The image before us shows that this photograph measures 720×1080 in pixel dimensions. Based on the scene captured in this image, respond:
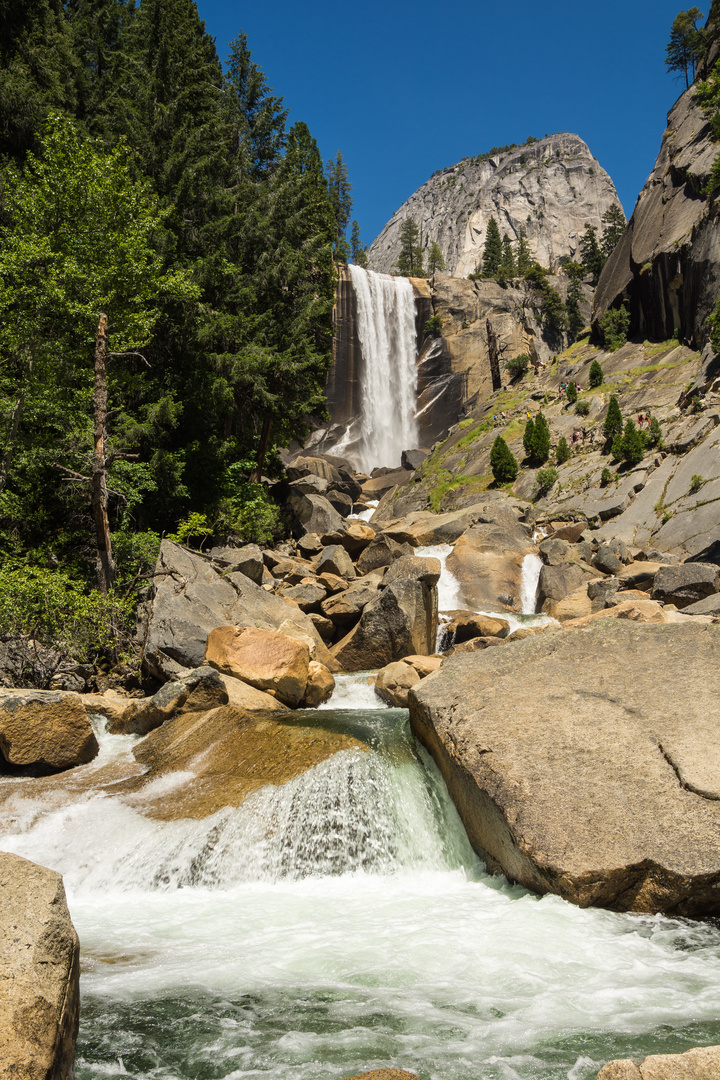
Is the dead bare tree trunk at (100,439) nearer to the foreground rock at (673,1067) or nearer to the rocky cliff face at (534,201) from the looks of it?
the foreground rock at (673,1067)

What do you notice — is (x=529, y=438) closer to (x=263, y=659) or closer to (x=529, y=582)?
(x=529, y=582)

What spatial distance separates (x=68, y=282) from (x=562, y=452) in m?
29.4

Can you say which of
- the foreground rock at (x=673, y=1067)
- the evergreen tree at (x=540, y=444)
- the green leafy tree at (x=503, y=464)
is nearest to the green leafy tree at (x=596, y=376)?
the evergreen tree at (x=540, y=444)

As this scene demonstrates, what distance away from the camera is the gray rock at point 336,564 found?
23047 millimetres

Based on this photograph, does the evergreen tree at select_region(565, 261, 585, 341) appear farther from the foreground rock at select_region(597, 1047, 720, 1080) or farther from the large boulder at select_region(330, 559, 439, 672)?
the foreground rock at select_region(597, 1047, 720, 1080)

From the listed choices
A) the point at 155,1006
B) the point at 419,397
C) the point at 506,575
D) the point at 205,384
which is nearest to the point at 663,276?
the point at 419,397

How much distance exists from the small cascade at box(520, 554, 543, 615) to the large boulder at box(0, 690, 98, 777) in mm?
17797

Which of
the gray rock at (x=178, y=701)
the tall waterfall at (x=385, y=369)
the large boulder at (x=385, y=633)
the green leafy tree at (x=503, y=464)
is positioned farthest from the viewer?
the tall waterfall at (x=385, y=369)

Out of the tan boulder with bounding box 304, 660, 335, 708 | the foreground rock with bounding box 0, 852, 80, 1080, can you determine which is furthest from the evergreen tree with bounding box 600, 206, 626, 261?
the foreground rock with bounding box 0, 852, 80, 1080

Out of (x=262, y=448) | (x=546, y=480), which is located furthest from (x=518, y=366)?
(x=262, y=448)

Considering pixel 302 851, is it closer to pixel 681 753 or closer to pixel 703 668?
pixel 681 753

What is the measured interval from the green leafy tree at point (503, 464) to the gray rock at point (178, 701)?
3042cm

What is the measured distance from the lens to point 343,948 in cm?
604

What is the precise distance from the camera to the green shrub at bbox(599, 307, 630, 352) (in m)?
48.9
